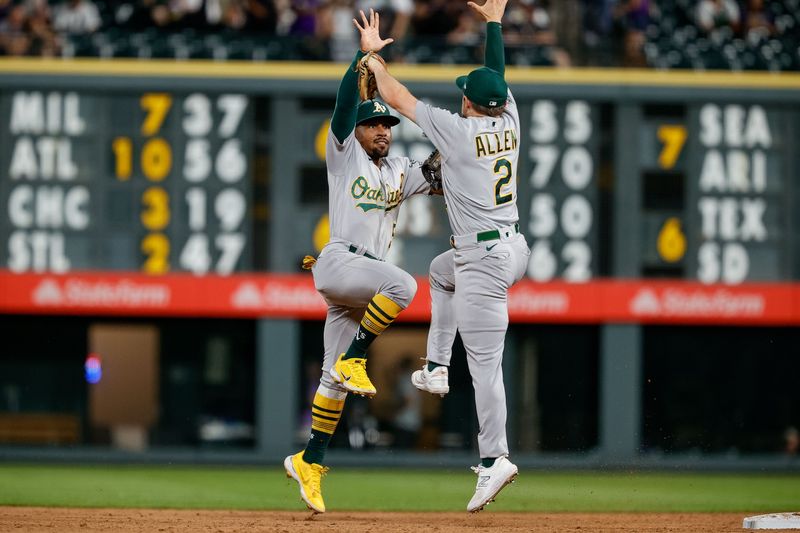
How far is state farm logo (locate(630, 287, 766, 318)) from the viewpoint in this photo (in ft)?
62.9

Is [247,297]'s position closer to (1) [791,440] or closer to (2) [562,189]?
(2) [562,189]

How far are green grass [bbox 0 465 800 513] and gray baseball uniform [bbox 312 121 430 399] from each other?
2.59m

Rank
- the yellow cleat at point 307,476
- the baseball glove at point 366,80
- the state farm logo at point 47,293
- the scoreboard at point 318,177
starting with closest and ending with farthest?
the baseball glove at point 366,80
the yellow cleat at point 307,476
the scoreboard at point 318,177
the state farm logo at point 47,293

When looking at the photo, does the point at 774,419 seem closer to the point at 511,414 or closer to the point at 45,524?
the point at 511,414

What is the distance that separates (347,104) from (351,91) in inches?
3.8

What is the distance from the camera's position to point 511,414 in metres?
19.2

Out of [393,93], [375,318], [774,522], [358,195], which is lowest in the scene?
[774,522]

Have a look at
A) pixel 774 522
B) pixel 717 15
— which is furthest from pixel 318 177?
pixel 774 522

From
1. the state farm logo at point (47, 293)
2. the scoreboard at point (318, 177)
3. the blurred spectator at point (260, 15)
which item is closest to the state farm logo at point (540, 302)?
the scoreboard at point (318, 177)

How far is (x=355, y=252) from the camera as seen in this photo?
938 centimetres

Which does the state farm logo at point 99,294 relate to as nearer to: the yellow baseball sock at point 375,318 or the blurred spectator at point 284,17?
the blurred spectator at point 284,17

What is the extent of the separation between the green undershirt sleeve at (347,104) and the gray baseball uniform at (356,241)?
83mm

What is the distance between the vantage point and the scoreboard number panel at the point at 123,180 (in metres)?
18.3

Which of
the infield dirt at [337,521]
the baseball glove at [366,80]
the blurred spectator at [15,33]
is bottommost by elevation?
the infield dirt at [337,521]
